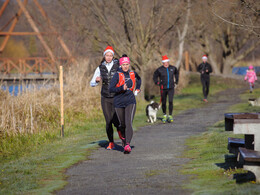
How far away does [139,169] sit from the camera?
25.3 feet

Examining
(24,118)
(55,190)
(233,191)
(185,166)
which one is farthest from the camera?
(24,118)

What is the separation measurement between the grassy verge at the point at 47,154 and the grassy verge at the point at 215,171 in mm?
2030

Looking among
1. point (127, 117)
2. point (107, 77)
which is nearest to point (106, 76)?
point (107, 77)

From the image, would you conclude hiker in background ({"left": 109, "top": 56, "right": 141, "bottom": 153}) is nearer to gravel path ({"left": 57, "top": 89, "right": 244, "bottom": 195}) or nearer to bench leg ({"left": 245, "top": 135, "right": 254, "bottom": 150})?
gravel path ({"left": 57, "top": 89, "right": 244, "bottom": 195})

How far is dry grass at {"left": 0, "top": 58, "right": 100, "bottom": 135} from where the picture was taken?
13830 mm

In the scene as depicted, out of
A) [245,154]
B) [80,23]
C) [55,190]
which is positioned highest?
[80,23]

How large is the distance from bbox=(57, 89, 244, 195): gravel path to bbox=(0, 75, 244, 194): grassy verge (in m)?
0.31

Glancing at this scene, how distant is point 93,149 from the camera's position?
1020 centimetres

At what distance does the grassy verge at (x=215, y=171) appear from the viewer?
5848mm

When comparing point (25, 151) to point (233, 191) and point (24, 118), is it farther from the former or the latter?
point (233, 191)

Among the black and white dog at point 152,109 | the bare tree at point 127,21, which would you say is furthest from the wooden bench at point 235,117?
the bare tree at point 127,21

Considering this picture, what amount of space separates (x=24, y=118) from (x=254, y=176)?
9.62 m

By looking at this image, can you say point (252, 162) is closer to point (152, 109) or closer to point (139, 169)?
point (139, 169)

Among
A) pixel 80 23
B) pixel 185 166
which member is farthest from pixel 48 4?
pixel 185 166
